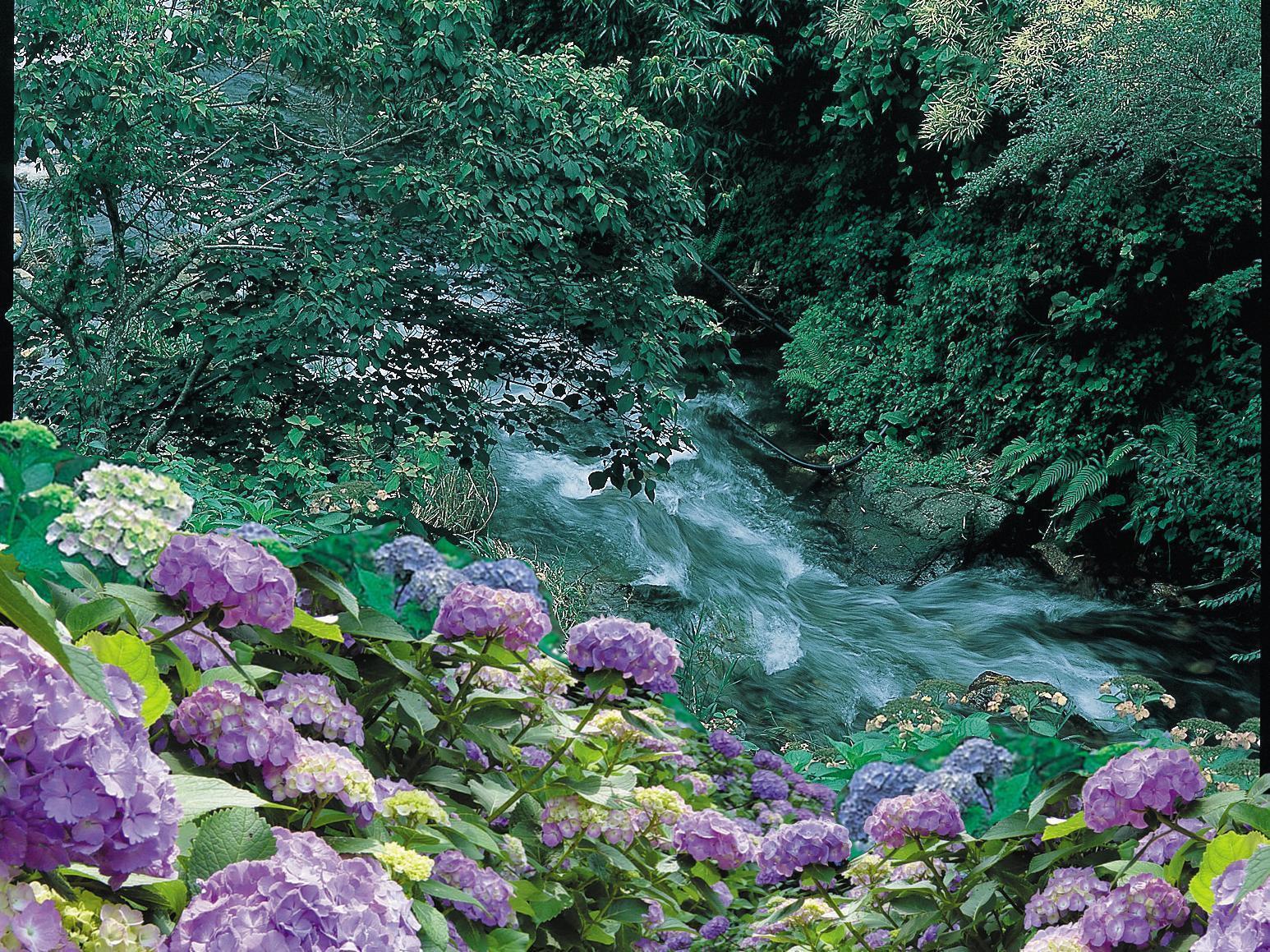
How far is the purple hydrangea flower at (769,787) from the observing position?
2.30 metres

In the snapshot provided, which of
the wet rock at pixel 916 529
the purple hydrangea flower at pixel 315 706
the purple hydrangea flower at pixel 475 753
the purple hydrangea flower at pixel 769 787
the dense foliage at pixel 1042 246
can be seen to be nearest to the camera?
the purple hydrangea flower at pixel 315 706

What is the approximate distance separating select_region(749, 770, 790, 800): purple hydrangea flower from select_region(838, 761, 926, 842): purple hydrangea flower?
520 millimetres

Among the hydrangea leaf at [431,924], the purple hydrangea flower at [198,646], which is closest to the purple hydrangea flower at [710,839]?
the hydrangea leaf at [431,924]

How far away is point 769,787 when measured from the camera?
2305 millimetres

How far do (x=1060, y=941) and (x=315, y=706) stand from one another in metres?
0.73

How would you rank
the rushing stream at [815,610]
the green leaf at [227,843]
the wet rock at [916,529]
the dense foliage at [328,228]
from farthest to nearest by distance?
the wet rock at [916,529], the rushing stream at [815,610], the dense foliage at [328,228], the green leaf at [227,843]

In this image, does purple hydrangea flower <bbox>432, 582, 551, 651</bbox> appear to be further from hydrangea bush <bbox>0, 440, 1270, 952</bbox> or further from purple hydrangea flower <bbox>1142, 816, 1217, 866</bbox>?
purple hydrangea flower <bbox>1142, 816, 1217, 866</bbox>

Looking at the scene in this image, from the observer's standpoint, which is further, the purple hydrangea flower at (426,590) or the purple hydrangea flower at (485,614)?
the purple hydrangea flower at (426,590)

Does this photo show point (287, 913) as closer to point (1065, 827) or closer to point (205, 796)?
point (205, 796)

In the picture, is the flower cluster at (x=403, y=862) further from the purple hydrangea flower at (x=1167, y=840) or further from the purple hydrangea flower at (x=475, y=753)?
the purple hydrangea flower at (x=1167, y=840)

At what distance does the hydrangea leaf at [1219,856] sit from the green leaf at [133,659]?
859 mm

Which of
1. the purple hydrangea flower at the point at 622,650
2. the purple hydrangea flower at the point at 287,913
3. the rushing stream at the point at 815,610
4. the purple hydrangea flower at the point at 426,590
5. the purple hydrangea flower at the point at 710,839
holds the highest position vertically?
the purple hydrangea flower at the point at 287,913

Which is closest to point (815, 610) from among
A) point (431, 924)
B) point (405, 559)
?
point (405, 559)

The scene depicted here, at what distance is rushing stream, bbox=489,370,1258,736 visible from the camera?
15.7ft
